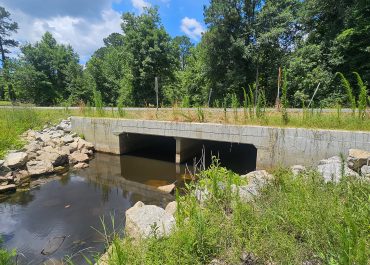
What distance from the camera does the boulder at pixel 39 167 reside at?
8.26m

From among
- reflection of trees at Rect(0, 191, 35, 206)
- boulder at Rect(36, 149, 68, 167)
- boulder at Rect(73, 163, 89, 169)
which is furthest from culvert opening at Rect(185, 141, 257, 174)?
reflection of trees at Rect(0, 191, 35, 206)

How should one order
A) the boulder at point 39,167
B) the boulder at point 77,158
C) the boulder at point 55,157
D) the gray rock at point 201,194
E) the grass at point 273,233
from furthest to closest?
the boulder at point 77,158, the boulder at point 55,157, the boulder at point 39,167, the gray rock at point 201,194, the grass at point 273,233

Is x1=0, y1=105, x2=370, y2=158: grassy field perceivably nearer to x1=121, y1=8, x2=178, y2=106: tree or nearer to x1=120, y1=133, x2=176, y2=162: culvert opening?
x1=120, y1=133, x2=176, y2=162: culvert opening

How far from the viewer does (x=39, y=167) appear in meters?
8.48

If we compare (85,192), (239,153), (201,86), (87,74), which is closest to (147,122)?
(85,192)

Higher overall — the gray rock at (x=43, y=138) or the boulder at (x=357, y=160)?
the boulder at (x=357, y=160)

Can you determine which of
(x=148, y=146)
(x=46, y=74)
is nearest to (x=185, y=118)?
(x=148, y=146)

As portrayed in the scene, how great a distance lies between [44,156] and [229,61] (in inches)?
517

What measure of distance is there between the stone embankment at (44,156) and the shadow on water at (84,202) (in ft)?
1.79

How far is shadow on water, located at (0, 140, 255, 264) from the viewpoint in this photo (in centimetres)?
470

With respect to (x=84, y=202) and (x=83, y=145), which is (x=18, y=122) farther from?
(x=84, y=202)

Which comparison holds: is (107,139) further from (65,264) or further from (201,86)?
(201,86)

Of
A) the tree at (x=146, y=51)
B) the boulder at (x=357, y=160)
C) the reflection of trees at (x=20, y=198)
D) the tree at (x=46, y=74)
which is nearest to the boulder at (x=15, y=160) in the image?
the reflection of trees at (x=20, y=198)

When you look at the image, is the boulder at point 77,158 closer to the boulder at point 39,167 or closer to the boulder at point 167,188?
the boulder at point 39,167
